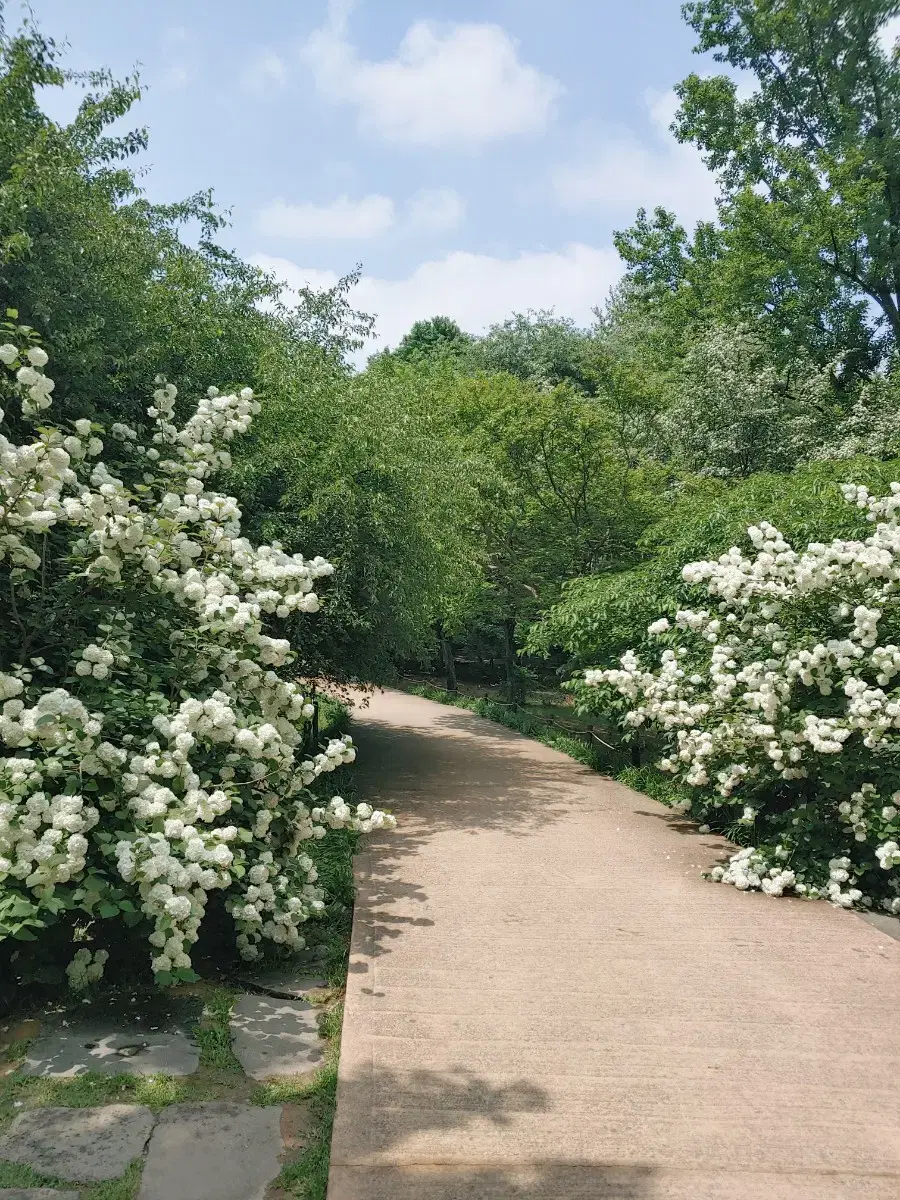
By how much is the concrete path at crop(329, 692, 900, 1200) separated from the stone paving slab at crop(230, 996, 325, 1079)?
0.71ft

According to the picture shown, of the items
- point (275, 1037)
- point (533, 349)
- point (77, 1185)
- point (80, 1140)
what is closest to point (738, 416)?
point (275, 1037)

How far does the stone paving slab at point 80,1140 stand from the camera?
3.08 m

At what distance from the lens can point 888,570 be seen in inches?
233

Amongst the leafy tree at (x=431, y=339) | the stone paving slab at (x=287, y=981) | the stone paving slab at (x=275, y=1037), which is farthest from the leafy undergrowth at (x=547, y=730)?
the leafy tree at (x=431, y=339)

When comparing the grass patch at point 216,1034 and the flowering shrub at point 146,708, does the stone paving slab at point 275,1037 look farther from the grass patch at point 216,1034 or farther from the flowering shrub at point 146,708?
the flowering shrub at point 146,708

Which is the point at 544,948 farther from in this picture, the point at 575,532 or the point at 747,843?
the point at 575,532

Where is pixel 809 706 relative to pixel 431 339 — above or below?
below

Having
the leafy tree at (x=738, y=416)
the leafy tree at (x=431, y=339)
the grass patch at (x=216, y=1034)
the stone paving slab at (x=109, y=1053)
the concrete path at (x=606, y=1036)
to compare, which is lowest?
the stone paving slab at (x=109, y=1053)

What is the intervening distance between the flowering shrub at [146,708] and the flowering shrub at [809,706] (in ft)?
8.80

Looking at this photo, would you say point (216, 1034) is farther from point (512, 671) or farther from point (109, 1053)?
point (512, 671)

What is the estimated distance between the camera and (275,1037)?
14.0 ft

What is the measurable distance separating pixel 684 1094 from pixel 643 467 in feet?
48.1

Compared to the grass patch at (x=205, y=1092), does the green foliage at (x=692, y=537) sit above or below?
above

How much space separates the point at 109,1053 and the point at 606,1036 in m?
2.15
